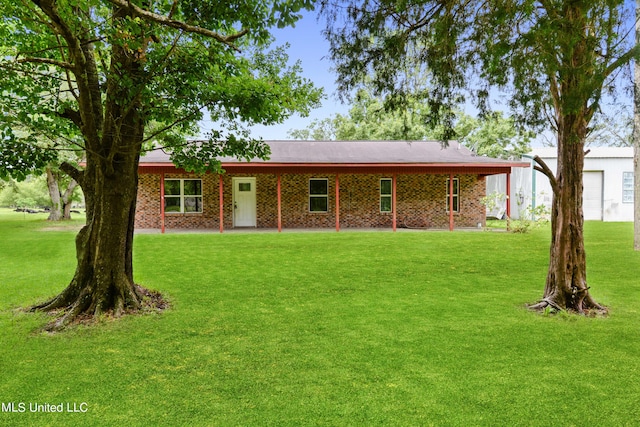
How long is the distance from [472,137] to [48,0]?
28427mm

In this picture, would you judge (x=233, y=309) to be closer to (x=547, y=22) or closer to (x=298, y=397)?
(x=298, y=397)

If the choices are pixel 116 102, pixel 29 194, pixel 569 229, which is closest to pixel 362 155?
pixel 569 229

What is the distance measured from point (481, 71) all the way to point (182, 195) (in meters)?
13.3

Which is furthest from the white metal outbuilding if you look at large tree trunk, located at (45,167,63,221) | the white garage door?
large tree trunk, located at (45,167,63,221)

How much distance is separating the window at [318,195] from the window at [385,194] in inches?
84.4

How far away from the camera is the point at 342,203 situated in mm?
17094

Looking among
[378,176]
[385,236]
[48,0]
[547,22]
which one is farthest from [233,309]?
[378,176]

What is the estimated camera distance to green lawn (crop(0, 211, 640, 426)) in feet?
9.62

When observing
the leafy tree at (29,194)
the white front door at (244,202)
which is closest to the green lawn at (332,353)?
the white front door at (244,202)

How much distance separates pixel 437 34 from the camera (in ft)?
15.1

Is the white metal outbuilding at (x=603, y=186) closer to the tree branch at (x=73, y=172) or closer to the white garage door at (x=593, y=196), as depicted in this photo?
the white garage door at (x=593, y=196)

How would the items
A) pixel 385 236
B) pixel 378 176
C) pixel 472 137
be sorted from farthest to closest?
pixel 472 137 → pixel 378 176 → pixel 385 236

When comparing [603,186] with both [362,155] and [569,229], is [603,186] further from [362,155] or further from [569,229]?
[569,229]

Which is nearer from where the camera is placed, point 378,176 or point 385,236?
point 385,236
